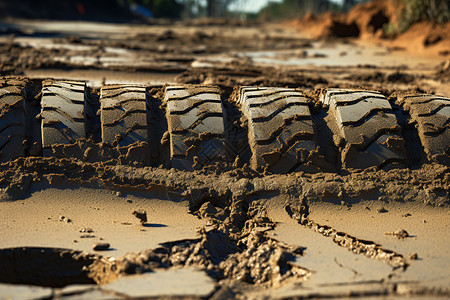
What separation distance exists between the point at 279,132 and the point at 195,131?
0.48m

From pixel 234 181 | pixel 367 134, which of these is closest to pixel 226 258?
pixel 234 181

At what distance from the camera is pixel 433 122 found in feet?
9.20

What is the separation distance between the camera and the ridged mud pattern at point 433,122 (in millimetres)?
2701

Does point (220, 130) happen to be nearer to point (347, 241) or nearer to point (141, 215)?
point (141, 215)

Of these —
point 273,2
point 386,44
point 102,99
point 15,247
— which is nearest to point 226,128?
point 102,99

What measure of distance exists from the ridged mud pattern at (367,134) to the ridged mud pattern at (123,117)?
3.77 feet

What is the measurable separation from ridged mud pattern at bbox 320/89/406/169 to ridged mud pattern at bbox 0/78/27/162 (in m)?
1.82

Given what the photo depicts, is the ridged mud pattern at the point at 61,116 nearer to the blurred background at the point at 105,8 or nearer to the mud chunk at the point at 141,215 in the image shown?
the mud chunk at the point at 141,215

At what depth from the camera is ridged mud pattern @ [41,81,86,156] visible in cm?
269

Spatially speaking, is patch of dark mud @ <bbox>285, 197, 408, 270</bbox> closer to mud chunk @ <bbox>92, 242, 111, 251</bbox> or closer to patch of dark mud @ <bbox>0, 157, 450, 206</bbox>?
patch of dark mud @ <bbox>0, 157, 450, 206</bbox>

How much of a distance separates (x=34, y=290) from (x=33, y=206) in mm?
799

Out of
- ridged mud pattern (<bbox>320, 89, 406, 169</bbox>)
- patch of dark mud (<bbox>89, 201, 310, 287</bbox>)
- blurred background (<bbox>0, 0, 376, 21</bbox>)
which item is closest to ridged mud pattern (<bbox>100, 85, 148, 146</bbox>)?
patch of dark mud (<bbox>89, 201, 310, 287</bbox>)

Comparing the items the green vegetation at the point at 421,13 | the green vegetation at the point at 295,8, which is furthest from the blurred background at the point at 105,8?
the green vegetation at the point at 421,13

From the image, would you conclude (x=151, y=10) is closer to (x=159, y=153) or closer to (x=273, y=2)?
(x=273, y=2)
